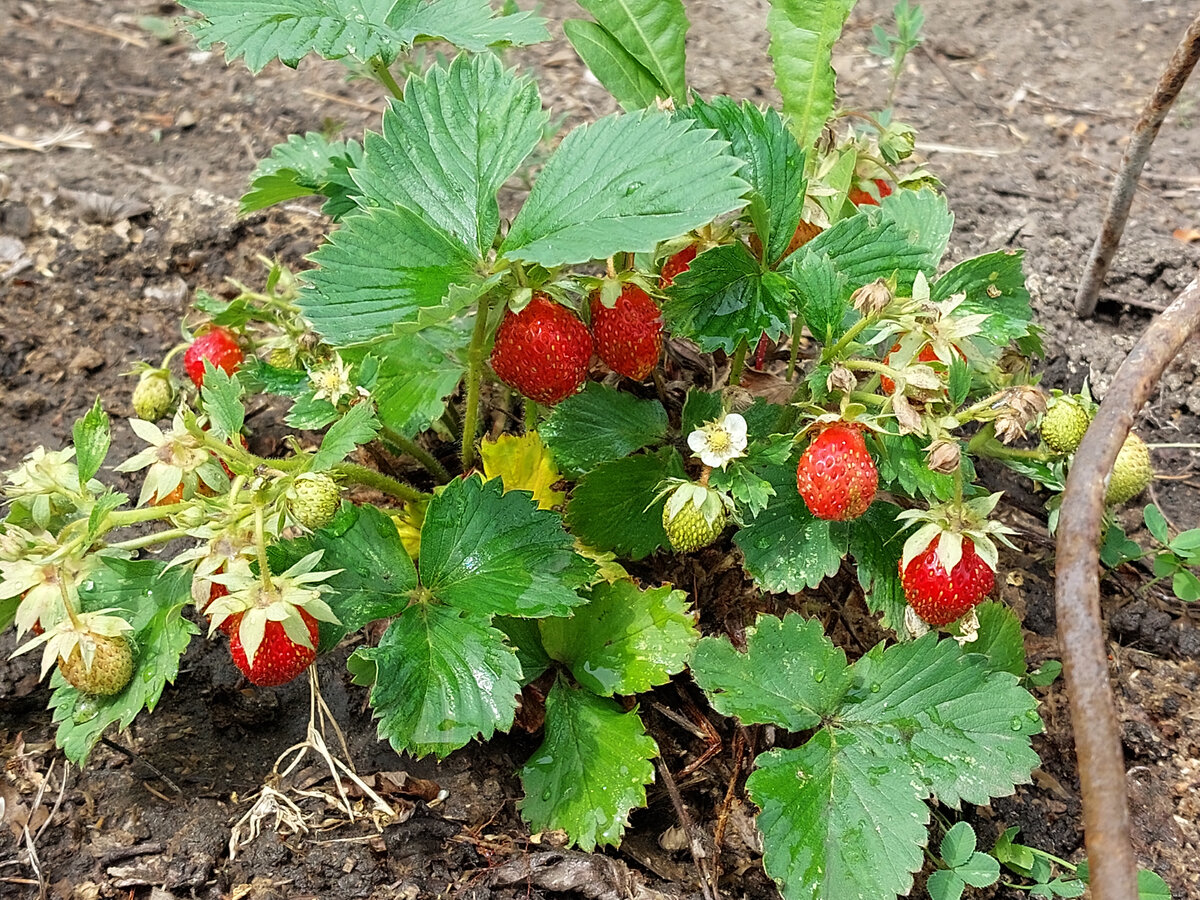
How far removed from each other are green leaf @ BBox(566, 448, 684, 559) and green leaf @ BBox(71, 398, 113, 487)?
29.0 inches

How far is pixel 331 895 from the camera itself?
1.46 meters

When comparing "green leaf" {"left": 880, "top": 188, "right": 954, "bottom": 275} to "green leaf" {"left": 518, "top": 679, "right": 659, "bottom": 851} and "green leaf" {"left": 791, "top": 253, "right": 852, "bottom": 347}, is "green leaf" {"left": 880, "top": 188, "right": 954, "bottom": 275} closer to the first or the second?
"green leaf" {"left": 791, "top": 253, "right": 852, "bottom": 347}

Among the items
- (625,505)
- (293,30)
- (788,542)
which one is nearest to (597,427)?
(625,505)

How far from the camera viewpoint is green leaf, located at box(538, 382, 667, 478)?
1.68 m

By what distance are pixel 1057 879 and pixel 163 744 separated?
1511mm

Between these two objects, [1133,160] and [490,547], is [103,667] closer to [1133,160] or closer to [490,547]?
[490,547]

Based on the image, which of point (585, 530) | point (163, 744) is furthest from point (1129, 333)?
point (163, 744)

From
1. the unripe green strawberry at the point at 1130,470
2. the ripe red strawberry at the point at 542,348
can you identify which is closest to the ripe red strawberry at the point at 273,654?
the ripe red strawberry at the point at 542,348

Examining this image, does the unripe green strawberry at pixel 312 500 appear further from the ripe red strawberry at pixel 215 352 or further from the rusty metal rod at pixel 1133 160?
the rusty metal rod at pixel 1133 160

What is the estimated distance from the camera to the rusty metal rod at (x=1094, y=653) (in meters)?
1.02

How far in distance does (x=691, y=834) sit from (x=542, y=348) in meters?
0.83

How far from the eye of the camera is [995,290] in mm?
1709

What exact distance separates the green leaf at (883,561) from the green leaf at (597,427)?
0.40 m

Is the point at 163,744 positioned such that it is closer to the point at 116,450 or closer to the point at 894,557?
the point at 116,450
